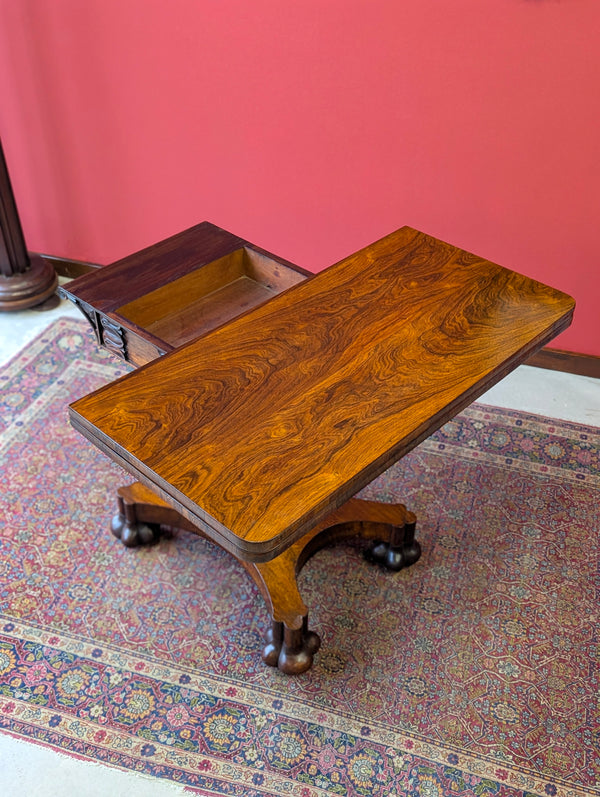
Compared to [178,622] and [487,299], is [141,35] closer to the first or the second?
[487,299]

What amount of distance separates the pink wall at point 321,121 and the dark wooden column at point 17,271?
0.88ft

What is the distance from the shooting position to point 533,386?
3.43m

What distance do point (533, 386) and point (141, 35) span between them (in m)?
1.88

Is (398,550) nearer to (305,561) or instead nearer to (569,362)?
(305,561)

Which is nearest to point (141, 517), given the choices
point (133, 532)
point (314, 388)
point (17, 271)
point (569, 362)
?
point (133, 532)

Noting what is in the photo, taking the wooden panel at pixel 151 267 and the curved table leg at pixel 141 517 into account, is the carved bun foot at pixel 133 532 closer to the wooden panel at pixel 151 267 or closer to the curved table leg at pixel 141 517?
the curved table leg at pixel 141 517

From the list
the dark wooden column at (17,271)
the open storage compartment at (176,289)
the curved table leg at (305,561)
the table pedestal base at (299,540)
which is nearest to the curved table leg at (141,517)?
the table pedestal base at (299,540)

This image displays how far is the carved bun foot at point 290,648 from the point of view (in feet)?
7.96

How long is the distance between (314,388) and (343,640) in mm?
809

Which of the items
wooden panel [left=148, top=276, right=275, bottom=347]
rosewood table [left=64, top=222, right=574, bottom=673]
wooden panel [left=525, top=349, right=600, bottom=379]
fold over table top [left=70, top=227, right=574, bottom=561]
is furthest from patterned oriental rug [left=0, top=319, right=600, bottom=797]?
fold over table top [left=70, top=227, right=574, bottom=561]

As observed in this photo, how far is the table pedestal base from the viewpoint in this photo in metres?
2.46

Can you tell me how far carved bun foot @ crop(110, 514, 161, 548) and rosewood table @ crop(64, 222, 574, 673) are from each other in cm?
10

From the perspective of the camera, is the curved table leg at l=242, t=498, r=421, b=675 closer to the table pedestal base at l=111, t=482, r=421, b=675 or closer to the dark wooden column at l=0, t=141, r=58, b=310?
the table pedestal base at l=111, t=482, r=421, b=675

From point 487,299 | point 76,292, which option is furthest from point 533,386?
point 76,292
